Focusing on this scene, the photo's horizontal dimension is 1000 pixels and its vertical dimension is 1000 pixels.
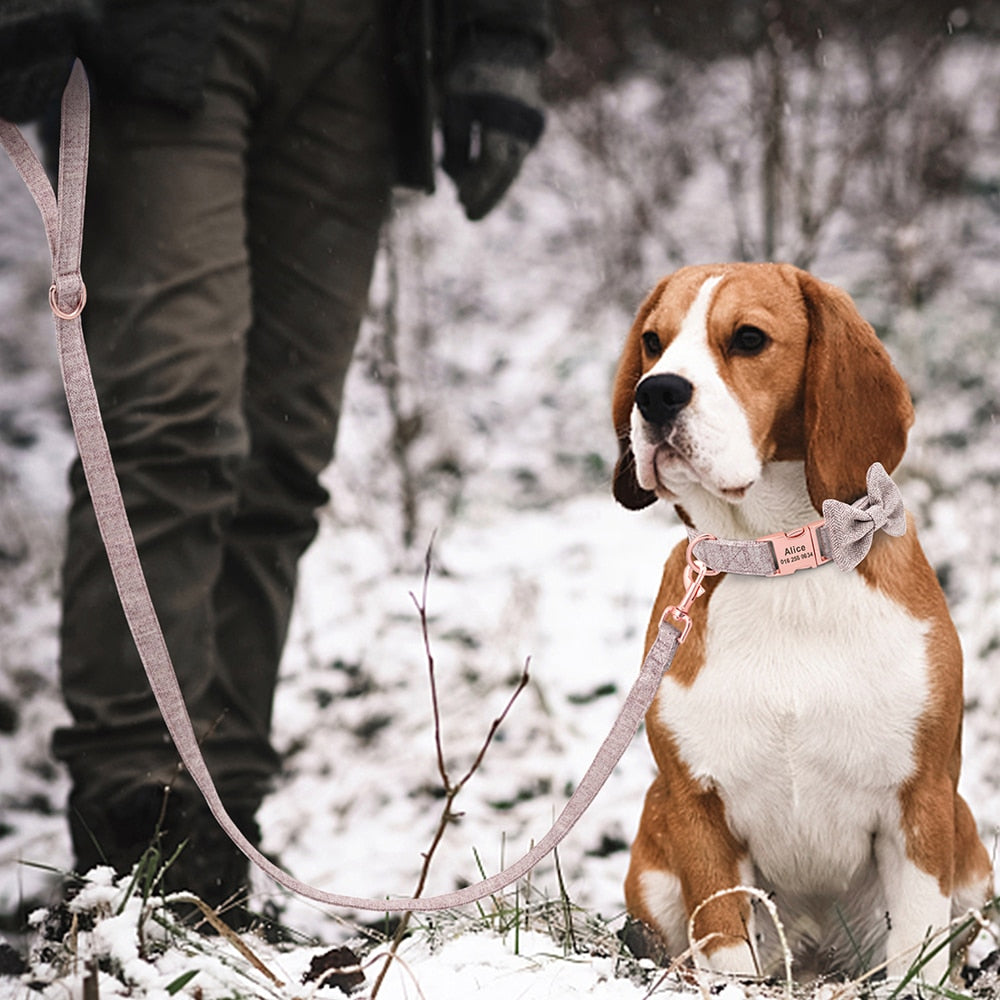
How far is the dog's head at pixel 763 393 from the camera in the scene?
1.51 m

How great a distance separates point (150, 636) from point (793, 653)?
837mm

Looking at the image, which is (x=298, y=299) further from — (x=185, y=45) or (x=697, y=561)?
(x=697, y=561)

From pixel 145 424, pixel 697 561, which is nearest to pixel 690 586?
pixel 697 561

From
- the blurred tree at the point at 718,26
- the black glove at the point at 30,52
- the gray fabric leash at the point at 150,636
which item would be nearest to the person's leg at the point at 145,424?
the black glove at the point at 30,52

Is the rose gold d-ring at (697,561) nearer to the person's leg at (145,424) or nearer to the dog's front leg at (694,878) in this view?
the dog's front leg at (694,878)

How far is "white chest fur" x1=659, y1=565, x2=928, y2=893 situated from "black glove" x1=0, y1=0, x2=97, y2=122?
4.34ft

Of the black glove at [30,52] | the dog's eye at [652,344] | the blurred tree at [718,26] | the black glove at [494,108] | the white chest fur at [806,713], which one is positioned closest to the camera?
the white chest fur at [806,713]

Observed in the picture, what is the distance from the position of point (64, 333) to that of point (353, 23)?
113cm

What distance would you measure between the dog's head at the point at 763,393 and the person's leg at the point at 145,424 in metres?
0.90

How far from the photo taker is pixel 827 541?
1.54m

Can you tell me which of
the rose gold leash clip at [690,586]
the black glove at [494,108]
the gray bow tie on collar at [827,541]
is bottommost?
the rose gold leash clip at [690,586]

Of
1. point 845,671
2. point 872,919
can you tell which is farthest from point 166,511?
point 872,919

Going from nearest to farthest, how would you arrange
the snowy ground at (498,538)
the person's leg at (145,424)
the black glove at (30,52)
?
the black glove at (30,52), the person's leg at (145,424), the snowy ground at (498,538)

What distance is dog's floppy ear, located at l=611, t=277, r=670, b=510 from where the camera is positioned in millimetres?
1710
